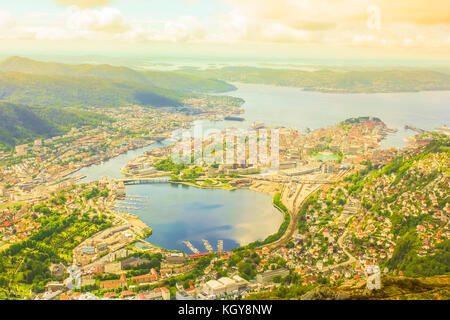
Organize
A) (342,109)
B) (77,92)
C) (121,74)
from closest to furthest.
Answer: (342,109)
(77,92)
(121,74)

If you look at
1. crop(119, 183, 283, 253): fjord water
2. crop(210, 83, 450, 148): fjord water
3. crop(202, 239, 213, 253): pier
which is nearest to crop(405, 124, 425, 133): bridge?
crop(210, 83, 450, 148): fjord water

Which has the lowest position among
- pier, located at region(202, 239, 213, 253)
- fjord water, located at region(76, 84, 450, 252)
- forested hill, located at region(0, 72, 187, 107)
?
pier, located at region(202, 239, 213, 253)

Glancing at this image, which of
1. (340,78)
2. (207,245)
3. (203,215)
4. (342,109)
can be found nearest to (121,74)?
(340,78)

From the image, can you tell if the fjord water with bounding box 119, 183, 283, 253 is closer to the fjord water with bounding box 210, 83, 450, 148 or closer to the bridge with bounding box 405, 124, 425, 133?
the fjord water with bounding box 210, 83, 450, 148

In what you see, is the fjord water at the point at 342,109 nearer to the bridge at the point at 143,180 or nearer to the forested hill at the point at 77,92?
the forested hill at the point at 77,92

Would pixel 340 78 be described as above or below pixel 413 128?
above

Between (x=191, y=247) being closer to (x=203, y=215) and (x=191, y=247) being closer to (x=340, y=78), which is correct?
(x=203, y=215)

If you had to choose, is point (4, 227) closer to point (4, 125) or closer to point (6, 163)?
point (6, 163)
